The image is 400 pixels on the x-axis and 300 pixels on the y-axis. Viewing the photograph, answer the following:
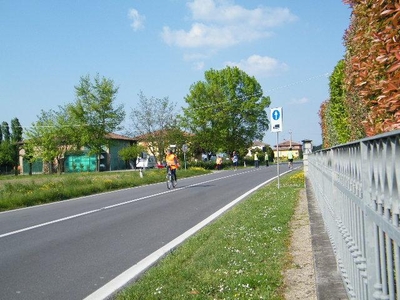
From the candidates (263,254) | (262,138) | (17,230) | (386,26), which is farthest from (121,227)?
(262,138)

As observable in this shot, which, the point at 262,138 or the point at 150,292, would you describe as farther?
the point at 262,138

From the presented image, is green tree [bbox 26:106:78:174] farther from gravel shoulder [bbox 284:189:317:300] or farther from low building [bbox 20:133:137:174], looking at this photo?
gravel shoulder [bbox 284:189:317:300]

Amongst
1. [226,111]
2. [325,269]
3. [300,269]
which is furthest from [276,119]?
→ [226,111]

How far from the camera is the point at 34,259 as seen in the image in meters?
7.27

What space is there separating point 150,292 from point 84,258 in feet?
8.15

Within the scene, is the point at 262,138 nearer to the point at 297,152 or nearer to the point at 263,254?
the point at 297,152

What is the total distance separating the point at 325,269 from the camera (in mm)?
4336

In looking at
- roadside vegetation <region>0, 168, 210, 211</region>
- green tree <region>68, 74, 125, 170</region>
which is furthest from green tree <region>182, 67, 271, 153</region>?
roadside vegetation <region>0, 168, 210, 211</region>

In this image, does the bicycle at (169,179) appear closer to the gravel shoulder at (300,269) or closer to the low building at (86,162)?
the gravel shoulder at (300,269)

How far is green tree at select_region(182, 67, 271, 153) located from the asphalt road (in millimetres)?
52950

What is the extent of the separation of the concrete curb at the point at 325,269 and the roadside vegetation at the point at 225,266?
506 millimetres

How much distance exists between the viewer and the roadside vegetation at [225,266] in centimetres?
486

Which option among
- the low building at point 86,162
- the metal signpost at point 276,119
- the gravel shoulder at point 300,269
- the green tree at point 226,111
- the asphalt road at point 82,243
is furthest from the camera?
the low building at point 86,162

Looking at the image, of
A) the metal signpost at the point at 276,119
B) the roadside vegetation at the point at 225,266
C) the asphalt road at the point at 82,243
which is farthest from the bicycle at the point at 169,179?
the roadside vegetation at the point at 225,266
